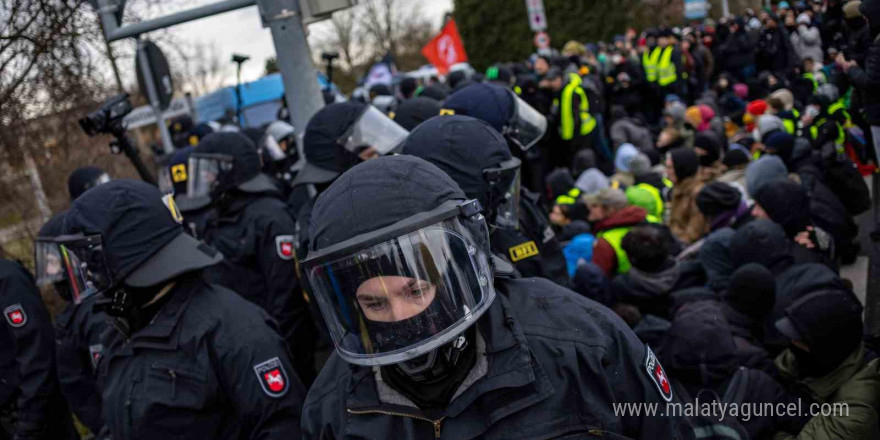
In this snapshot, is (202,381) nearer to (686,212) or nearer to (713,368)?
(713,368)

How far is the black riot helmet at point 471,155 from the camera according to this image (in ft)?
9.98

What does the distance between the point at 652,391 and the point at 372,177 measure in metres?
0.89

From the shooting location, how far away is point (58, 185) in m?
6.95

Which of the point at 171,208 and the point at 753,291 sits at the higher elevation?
the point at 171,208

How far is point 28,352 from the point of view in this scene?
419 centimetres

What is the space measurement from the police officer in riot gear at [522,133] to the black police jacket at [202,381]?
127 centimetres

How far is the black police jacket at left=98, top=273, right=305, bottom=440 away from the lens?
2732mm

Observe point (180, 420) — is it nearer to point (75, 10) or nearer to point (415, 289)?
point (415, 289)

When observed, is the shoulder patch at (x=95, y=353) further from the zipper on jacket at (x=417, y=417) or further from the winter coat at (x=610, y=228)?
the winter coat at (x=610, y=228)

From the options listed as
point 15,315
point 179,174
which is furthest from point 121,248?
point 179,174

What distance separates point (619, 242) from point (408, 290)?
11.5 feet

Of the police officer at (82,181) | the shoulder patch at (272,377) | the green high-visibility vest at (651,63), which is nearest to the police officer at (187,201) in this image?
the police officer at (82,181)

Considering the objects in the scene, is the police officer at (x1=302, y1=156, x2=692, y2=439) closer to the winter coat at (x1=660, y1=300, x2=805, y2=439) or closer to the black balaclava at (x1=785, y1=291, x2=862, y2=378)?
the winter coat at (x1=660, y1=300, x2=805, y2=439)

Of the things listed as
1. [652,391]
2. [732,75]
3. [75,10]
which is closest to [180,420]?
[652,391]
